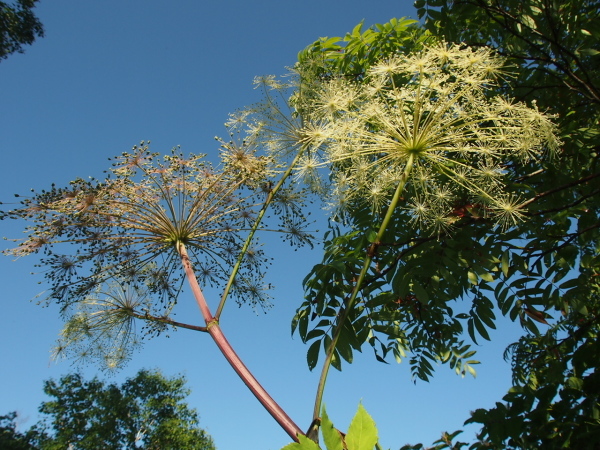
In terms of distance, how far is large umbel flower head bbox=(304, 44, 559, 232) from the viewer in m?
2.90

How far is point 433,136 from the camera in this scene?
113 inches

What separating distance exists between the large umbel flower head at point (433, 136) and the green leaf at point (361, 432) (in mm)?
1831

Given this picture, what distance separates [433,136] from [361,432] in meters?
2.05

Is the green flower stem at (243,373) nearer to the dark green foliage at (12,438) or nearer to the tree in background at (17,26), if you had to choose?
the tree in background at (17,26)

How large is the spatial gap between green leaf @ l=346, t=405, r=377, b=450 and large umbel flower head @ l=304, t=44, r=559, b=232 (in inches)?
72.1

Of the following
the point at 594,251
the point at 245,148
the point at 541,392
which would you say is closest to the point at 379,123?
the point at 245,148

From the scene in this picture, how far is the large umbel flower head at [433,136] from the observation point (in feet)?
9.52

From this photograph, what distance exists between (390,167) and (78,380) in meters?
32.3

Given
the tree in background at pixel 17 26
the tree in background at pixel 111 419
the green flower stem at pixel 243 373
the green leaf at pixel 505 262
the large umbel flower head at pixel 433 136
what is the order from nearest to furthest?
1. the green flower stem at pixel 243 373
2. the large umbel flower head at pixel 433 136
3. the green leaf at pixel 505 262
4. the tree in background at pixel 17 26
5. the tree in background at pixel 111 419

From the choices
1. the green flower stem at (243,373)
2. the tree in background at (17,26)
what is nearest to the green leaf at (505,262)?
the green flower stem at (243,373)

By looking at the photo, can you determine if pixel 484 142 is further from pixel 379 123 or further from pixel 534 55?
pixel 534 55

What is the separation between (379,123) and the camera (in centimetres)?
301

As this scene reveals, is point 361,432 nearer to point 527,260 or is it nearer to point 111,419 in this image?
point 527,260

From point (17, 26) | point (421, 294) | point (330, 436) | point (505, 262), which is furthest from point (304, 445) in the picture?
point (17, 26)
